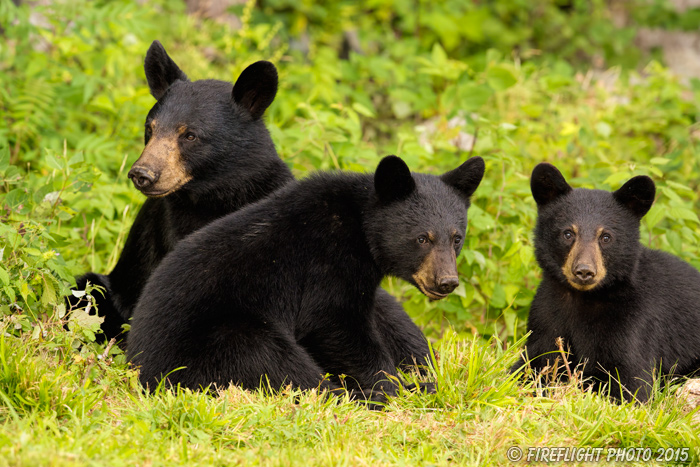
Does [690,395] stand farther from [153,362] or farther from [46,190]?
[46,190]

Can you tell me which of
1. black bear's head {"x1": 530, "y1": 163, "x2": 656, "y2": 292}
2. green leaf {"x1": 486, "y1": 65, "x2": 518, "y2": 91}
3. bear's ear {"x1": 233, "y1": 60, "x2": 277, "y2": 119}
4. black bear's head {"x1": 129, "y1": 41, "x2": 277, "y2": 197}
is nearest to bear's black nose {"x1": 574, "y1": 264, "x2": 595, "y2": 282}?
black bear's head {"x1": 530, "y1": 163, "x2": 656, "y2": 292}

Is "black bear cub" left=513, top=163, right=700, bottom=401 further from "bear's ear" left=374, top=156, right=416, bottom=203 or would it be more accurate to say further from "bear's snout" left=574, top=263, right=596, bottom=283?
"bear's ear" left=374, top=156, right=416, bottom=203

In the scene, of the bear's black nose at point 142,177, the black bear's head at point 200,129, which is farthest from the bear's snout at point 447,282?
the bear's black nose at point 142,177

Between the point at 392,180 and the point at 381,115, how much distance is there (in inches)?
227

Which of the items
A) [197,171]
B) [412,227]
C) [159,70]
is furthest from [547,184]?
[159,70]

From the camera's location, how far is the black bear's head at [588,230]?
4.74 meters

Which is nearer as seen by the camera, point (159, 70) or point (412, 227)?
point (412, 227)

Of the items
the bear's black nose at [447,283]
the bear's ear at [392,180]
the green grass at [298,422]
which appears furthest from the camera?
the bear's ear at [392,180]

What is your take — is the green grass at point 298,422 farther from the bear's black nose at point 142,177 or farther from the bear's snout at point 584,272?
the bear's black nose at point 142,177

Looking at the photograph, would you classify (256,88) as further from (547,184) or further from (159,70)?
(547,184)

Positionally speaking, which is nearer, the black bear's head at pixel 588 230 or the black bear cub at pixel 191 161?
the black bear's head at pixel 588 230

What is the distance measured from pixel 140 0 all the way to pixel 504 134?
620 centimetres

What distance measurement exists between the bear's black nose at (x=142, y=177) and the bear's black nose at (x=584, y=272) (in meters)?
2.63

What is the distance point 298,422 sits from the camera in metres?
3.71
